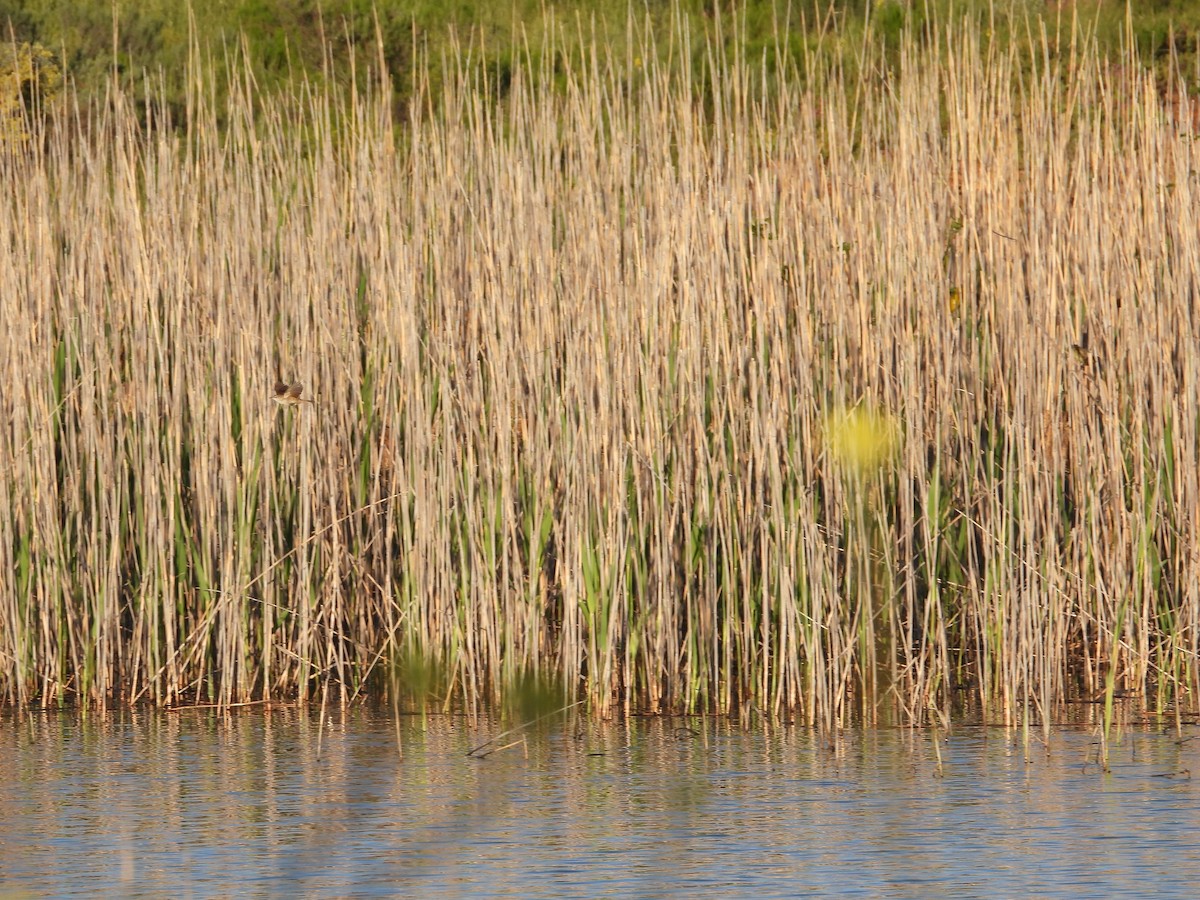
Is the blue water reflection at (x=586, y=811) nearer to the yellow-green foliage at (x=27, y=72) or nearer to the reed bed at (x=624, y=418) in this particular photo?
the reed bed at (x=624, y=418)

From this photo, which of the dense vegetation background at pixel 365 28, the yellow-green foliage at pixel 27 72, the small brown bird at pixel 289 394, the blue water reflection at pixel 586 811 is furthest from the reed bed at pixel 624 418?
the dense vegetation background at pixel 365 28

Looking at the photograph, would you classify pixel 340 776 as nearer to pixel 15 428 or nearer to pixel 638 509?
pixel 638 509

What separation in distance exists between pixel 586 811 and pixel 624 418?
1032 millimetres

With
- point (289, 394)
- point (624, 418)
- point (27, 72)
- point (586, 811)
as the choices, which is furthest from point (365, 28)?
point (586, 811)

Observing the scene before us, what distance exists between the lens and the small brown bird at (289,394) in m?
3.92

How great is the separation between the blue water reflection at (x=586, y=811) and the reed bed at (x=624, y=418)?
22 centimetres

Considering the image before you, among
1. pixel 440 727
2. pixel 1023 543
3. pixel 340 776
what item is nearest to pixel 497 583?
pixel 440 727

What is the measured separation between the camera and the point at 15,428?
4047 millimetres

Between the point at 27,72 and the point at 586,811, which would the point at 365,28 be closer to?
the point at 27,72

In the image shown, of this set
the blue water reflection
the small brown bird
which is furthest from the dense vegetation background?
the blue water reflection

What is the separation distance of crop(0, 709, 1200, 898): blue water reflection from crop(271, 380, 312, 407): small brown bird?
0.62 meters

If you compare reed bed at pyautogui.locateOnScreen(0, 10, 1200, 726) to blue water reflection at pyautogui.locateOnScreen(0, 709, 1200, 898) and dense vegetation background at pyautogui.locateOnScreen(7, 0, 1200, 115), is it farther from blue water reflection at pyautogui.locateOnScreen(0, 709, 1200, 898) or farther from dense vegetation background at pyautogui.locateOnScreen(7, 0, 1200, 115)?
dense vegetation background at pyautogui.locateOnScreen(7, 0, 1200, 115)

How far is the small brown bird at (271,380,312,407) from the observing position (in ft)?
12.9

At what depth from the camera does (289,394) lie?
3.98 metres
